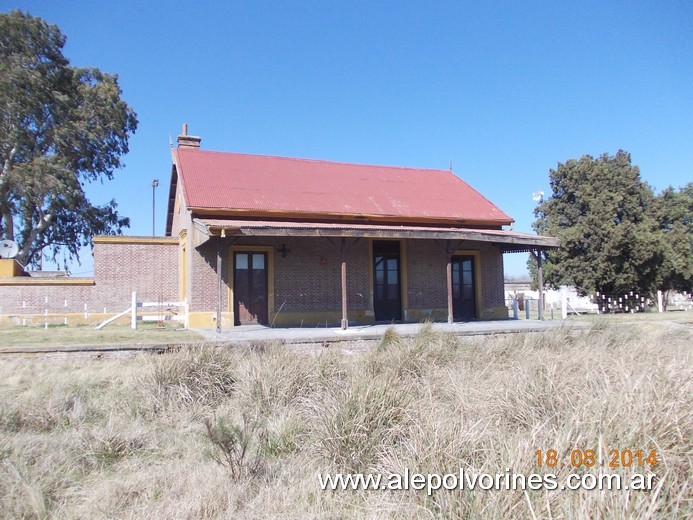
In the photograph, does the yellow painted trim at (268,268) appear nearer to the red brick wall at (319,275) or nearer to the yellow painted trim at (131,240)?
the red brick wall at (319,275)

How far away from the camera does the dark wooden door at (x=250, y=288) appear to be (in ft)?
50.5

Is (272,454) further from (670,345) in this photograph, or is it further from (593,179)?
(593,179)

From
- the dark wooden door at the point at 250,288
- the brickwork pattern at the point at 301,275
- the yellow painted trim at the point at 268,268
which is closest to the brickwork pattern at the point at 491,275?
the brickwork pattern at the point at 301,275

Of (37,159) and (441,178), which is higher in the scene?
(37,159)

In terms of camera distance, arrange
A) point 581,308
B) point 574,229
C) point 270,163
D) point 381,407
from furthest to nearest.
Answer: point 581,308 < point 574,229 < point 270,163 < point 381,407

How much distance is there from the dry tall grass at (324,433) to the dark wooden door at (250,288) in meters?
8.12

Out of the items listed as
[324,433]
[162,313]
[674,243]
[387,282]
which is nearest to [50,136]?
[162,313]

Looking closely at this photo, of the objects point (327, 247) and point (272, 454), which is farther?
point (327, 247)

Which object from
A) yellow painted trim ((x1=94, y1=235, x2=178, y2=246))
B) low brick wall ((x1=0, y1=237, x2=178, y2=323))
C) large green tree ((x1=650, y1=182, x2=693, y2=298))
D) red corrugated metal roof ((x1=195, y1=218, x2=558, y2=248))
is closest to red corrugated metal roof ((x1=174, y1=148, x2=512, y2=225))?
red corrugated metal roof ((x1=195, y1=218, x2=558, y2=248))

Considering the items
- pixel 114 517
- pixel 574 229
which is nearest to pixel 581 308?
pixel 574 229

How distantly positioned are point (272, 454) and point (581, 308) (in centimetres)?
3062

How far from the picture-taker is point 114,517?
3.67m

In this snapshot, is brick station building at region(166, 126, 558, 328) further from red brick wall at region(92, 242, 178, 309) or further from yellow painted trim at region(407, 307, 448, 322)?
red brick wall at region(92, 242, 178, 309)

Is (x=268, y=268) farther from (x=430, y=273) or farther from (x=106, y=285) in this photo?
(x=106, y=285)
